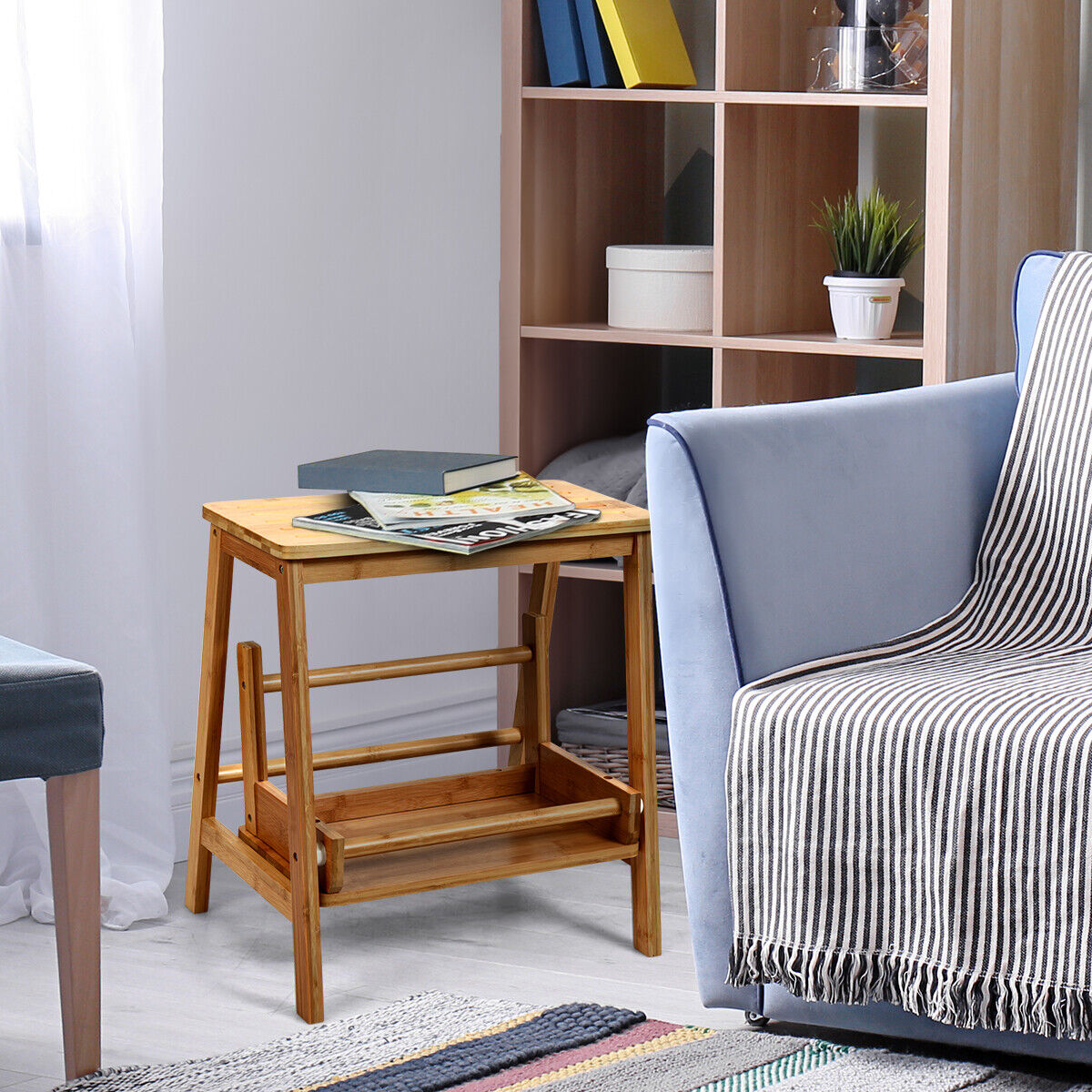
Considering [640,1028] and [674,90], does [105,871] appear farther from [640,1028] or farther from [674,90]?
[674,90]

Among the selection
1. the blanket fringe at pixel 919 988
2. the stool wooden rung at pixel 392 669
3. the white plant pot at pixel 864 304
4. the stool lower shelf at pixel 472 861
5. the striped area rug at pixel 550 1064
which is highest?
the white plant pot at pixel 864 304

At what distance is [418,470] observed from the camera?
183 centimetres

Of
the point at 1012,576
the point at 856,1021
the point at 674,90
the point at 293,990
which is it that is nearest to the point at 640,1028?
the point at 856,1021

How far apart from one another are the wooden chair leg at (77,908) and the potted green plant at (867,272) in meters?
1.16

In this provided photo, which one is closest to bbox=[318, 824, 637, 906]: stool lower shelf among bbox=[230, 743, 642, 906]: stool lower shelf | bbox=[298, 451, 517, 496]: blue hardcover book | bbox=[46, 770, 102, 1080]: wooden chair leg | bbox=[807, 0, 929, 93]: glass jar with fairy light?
bbox=[230, 743, 642, 906]: stool lower shelf

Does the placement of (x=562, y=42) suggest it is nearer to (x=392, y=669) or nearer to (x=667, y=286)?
(x=667, y=286)

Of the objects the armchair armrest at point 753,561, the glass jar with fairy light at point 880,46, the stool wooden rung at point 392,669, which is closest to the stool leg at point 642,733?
the stool wooden rung at point 392,669

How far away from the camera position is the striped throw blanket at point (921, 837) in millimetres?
1337

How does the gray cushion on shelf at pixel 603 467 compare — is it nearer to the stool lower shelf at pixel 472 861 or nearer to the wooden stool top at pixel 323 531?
the wooden stool top at pixel 323 531

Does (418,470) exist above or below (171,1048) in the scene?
above

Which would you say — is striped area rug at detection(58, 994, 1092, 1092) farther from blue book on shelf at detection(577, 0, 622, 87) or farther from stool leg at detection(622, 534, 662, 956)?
blue book on shelf at detection(577, 0, 622, 87)

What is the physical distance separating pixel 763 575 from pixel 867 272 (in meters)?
0.81

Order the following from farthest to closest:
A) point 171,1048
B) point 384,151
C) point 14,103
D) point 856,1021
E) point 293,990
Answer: point 384,151 < point 14,103 < point 293,990 < point 171,1048 < point 856,1021

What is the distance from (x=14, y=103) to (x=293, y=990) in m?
1.05
